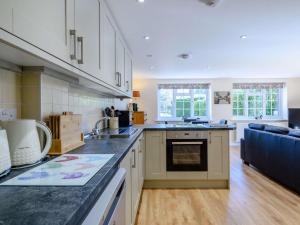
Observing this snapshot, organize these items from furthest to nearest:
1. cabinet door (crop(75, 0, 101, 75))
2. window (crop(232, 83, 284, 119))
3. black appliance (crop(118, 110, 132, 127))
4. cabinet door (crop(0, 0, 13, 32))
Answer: window (crop(232, 83, 284, 119)) < black appliance (crop(118, 110, 132, 127)) < cabinet door (crop(75, 0, 101, 75)) < cabinet door (crop(0, 0, 13, 32))

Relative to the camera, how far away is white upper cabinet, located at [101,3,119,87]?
2022 millimetres

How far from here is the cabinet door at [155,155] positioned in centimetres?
333

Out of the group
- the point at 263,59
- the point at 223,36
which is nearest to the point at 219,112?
the point at 263,59

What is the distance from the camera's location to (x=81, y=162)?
117 cm

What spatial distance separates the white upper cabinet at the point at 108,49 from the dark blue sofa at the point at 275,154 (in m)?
2.49

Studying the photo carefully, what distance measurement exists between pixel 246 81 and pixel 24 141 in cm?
757

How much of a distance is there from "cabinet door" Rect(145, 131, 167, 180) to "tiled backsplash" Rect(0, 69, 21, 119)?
2.18m

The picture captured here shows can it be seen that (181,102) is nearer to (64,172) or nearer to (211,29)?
(211,29)

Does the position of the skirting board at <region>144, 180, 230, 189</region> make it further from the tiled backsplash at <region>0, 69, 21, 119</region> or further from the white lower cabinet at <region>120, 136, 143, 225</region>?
the tiled backsplash at <region>0, 69, 21, 119</region>

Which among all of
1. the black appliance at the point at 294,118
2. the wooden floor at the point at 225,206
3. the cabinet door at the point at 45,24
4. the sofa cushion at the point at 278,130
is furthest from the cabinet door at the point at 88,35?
the black appliance at the point at 294,118

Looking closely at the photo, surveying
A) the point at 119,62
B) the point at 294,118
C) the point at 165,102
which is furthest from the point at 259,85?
the point at 119,62

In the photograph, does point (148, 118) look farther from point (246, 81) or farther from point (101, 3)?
point (101, 3)

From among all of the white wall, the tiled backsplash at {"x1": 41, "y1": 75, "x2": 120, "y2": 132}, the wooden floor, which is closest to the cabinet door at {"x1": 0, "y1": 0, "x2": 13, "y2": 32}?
the tiled backsplash at {"x1": 41, "y1": 75, "x2": 120, "y2": 132}

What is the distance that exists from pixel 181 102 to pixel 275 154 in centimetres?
452
